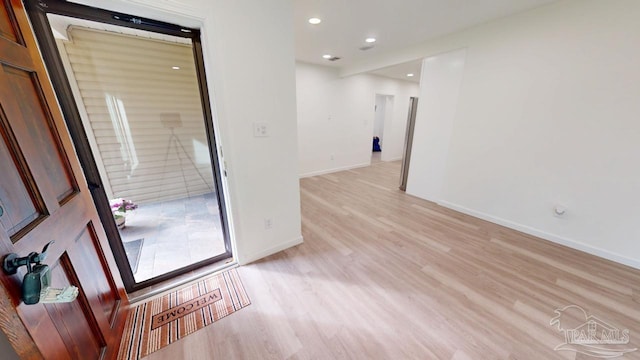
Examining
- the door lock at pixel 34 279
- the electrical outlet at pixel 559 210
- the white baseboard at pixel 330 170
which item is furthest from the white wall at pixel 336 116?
the door lock at pixel 34 279

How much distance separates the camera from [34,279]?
680mm

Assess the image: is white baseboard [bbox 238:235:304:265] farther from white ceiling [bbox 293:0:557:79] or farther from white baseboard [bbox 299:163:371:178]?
white baseboard [bbox 299:163:371:178]

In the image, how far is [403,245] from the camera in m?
2.37

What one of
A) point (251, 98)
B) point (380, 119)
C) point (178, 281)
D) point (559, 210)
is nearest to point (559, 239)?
point (559, 210)

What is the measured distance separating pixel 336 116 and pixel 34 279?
499 cm

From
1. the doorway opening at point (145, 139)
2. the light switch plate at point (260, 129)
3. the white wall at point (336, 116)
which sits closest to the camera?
the doorway opening at point (145, 139)

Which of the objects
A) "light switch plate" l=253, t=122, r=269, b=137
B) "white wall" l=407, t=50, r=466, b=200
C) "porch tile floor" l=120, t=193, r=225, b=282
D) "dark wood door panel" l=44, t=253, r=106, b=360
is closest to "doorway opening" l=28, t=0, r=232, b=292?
"porch tile floor" l=120, t=193, r=225, b=282

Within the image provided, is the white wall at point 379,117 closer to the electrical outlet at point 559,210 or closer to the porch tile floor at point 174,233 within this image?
the electrical outlet at point 559,210

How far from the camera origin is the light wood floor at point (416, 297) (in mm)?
1336

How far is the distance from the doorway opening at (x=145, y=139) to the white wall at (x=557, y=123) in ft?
10.6

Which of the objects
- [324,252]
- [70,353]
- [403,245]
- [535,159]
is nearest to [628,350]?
[403,245]

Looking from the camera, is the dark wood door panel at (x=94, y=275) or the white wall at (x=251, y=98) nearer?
the dark wood door panel at (x=94, y=275)

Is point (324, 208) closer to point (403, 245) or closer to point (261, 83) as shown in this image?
point (403, 245)

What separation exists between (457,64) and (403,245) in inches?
102
